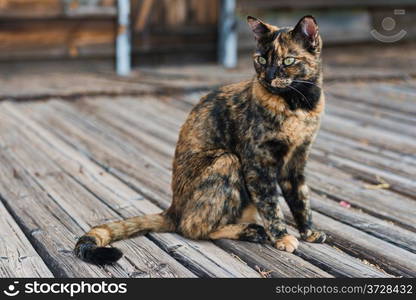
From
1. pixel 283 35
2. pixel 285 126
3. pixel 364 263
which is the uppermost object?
pixel 283 35

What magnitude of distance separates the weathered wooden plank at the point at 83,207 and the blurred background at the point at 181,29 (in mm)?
2630

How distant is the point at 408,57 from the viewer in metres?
9.63

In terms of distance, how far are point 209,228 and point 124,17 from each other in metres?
5.37

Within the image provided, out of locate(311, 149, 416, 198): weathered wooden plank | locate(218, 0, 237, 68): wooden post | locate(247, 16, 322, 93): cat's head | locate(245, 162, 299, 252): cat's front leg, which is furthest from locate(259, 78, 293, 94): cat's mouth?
locate(218, 0, 237, 68): wooden post

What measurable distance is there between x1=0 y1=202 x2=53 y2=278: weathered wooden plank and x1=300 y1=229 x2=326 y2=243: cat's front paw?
1.33 meters

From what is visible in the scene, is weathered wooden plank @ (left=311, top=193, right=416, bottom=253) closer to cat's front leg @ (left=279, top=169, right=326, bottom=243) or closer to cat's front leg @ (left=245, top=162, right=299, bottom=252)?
cat's front leg @ (left=279, top=169, right=326, bottom=243)

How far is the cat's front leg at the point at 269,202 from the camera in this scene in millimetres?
3141

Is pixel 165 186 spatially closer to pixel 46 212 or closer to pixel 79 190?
pixel 79 190

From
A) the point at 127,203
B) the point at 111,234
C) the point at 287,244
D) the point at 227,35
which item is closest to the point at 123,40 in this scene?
the point at 227,35

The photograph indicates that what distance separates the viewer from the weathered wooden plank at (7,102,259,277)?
300cm

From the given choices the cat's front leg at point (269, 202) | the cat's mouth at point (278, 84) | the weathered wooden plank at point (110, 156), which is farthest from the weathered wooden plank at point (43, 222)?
the cat's mouth at point (278, 84)

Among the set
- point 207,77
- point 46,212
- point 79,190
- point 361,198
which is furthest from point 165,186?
point 207,77

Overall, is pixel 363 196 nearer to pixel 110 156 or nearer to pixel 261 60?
pixel 261 60

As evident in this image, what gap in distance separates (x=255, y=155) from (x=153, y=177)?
144 centimetres
